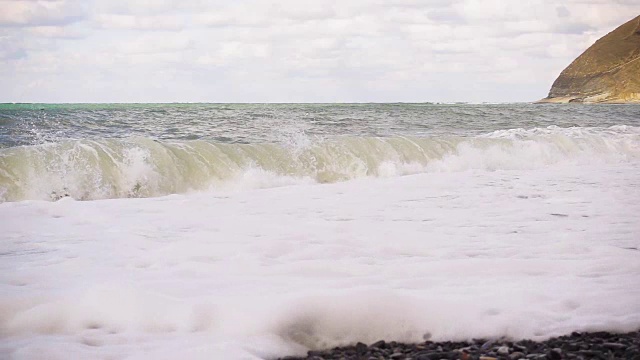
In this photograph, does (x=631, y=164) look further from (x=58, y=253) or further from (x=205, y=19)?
(x=205, y=19)

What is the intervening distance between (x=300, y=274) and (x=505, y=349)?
52.1 inches

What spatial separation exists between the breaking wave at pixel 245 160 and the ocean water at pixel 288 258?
0.12 ft

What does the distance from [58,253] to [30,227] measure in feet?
3.38

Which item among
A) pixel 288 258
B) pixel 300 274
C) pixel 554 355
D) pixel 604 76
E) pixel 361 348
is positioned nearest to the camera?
pixel 554 355

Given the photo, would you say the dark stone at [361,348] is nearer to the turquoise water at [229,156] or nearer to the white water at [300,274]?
the white water at [300,274]

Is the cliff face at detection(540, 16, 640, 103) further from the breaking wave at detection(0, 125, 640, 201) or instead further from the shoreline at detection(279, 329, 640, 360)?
the shoreline at detection(279, 329, 640, 360)

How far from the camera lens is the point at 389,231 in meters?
4.79

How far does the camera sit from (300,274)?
355cm

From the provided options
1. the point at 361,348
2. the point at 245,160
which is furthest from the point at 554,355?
the point at 245,160

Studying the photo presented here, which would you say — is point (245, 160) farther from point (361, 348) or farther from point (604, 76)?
point (604, 76)

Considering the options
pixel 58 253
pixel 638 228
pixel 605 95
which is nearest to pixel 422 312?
pixel 58 253

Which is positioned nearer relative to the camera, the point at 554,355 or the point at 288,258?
the point at 554,355

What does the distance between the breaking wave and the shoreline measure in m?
5.87

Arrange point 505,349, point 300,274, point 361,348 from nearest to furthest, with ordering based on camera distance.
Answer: point 505,349 < point 361,348 < point 300,274
